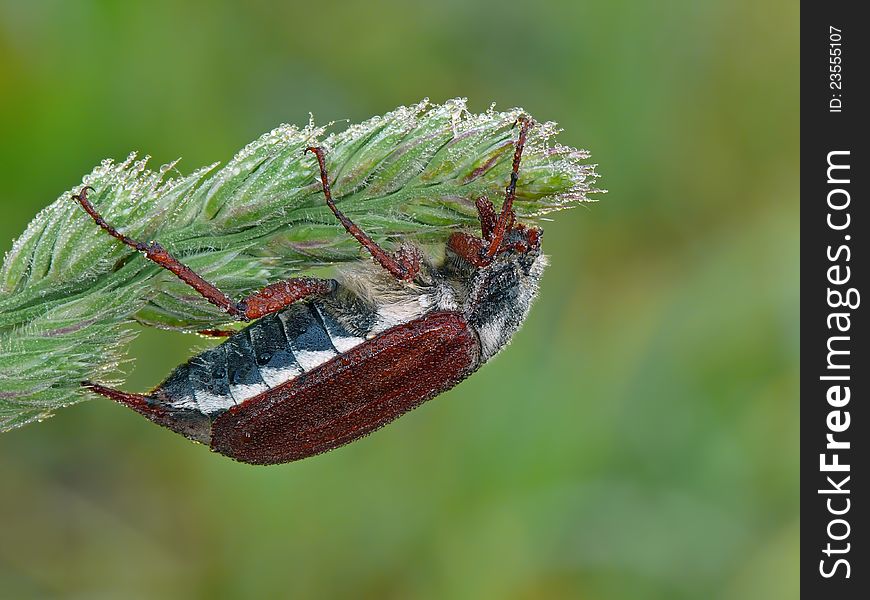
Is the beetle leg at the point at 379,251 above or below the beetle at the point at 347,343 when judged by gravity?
above

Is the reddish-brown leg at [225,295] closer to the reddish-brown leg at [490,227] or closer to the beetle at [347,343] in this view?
the beetle at [347,343]

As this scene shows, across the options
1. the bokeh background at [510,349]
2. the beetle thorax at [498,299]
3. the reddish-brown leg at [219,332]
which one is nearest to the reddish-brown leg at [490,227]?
the beetle thorax at [498,299]

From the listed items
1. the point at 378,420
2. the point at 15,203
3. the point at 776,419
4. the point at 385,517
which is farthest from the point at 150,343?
the point at 776,419

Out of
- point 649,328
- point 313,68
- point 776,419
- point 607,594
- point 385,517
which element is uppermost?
point 313,68

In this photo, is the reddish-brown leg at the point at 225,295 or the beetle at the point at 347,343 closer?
the reddish-brown leg at the point at 225,295

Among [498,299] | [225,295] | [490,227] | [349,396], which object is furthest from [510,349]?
[225,295]

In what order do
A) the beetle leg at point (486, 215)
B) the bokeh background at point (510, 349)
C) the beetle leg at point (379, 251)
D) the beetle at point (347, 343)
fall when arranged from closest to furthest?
1. the beetle leg at point (379, 251)
2. the beetle at point (347, 343)
3. the beetle leg at point (486, 215)
4. the bokeh background at point (510, 349)
